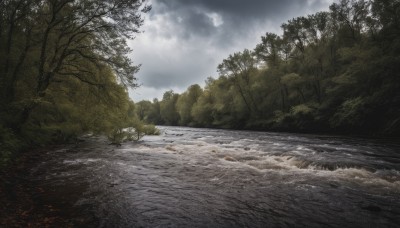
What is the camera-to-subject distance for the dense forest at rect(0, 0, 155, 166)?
16109 millimetres

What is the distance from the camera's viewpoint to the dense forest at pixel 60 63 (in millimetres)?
16109

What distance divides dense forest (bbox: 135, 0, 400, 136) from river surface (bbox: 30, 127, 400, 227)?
15673 mm

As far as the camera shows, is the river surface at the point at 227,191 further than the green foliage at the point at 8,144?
No

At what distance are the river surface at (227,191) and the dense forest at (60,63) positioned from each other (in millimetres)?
4682

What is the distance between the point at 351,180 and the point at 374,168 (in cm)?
282

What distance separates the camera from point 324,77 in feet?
136

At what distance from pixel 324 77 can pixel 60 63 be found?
1454 inches

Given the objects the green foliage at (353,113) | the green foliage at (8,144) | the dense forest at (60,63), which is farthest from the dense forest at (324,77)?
the green foliage at (8,144)

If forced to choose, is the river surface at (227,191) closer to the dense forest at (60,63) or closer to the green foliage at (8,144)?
the green foliage at (8,144)

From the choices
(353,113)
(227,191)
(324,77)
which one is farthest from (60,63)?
(324,77)

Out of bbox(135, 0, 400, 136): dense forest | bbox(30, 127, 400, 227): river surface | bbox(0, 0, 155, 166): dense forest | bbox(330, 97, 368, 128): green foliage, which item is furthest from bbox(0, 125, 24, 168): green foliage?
bbox(330, 97, 368, 128): green foliage

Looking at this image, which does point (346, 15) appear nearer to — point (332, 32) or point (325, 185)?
point (332, 32)

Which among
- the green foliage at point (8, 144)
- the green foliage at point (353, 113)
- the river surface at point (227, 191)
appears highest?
the green foliage at point (353, 113)

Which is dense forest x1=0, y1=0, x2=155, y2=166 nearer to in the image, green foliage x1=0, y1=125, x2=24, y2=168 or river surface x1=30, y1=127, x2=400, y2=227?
green foliage x1=0, y1=125, x2=24, y2=168
